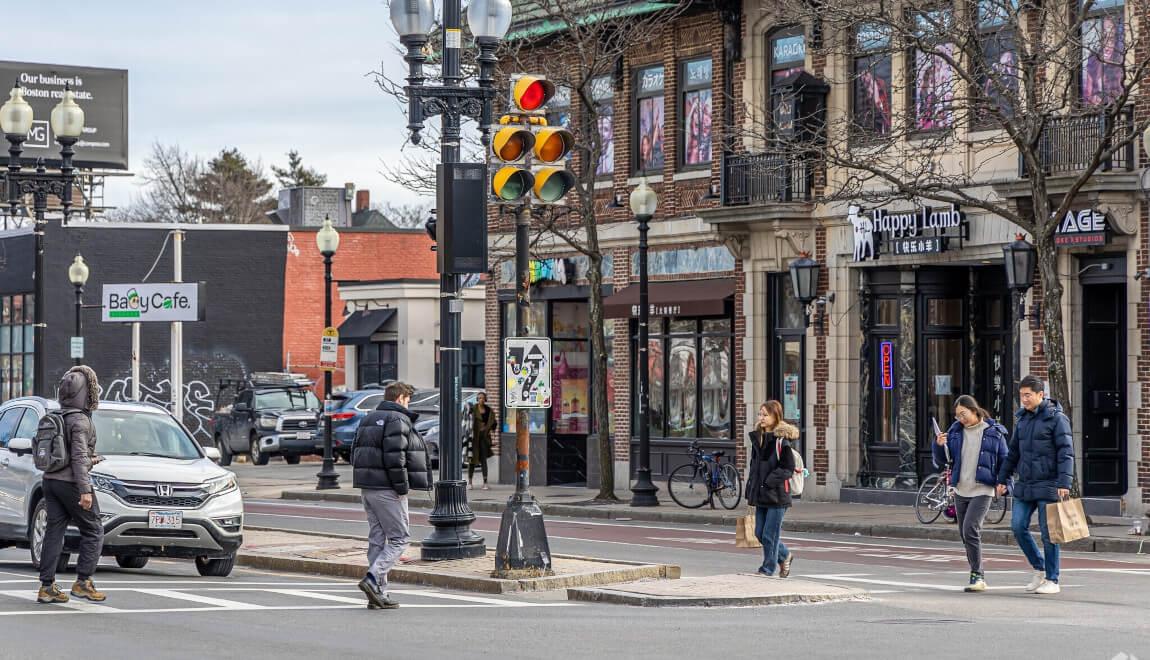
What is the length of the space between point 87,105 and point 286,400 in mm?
30876

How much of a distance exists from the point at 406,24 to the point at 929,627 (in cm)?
803

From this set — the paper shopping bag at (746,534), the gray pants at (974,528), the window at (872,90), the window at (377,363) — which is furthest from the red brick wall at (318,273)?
the gray pants at (974,528)

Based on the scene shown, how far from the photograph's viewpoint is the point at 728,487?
28688mm

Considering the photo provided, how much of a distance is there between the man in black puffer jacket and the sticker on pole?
5.66ft

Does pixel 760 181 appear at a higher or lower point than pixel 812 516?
higher

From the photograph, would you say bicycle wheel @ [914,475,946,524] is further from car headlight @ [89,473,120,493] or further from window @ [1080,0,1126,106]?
car headlight @ [89,473,120,493]

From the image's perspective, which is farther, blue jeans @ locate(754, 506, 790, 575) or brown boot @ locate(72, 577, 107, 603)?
blue jeans @ locate(754, 506, 790, 575)

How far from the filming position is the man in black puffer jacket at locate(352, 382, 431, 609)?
14.6 meters

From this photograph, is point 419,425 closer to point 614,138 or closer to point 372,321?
point 614,138

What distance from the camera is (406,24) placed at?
18.0 meters

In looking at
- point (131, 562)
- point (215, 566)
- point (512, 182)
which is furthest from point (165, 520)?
point (512, 182)

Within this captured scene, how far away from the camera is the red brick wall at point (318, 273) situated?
62.0 meters

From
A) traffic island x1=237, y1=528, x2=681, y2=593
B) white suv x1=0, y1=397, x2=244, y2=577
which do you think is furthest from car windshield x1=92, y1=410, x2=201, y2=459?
traffic island x1=237, y1=528, x2=681, y2=593

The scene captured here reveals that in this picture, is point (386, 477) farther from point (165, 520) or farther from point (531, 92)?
point (531, 92)
